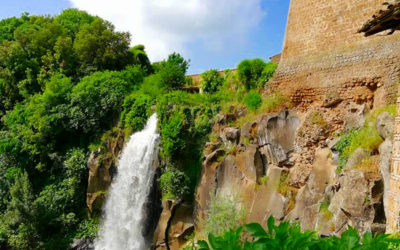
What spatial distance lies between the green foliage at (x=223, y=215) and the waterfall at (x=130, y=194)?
438cm

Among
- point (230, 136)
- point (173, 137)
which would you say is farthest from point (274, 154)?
point (173, 137)

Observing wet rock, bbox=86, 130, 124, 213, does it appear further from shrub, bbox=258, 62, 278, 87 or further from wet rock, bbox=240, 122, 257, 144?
shrub, bbox=258, 62, 278, 87

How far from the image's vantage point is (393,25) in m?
7.14

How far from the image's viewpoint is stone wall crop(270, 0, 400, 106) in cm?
1173

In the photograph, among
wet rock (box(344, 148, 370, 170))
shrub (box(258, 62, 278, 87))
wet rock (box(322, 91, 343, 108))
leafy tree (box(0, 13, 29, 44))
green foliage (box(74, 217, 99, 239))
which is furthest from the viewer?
leafy tree (box(0, 13, 29, 44))

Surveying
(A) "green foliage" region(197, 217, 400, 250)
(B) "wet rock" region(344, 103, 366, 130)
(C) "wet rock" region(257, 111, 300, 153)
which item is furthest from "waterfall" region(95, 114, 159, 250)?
(A) "green foliage" region(197, 217, 400, 250)

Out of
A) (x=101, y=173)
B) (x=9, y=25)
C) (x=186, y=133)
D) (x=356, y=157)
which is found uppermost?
(x=9, y=25)

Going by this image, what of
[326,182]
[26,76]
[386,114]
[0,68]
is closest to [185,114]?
[326,182]

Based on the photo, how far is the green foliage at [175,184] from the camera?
15672 mm

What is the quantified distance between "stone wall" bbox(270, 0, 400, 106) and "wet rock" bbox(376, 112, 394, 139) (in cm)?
224

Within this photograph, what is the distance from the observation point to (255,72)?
17219mm

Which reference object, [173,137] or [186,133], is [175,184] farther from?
[186,133]

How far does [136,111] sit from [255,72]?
6.51 m

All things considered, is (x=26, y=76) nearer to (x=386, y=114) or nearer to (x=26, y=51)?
(x=26, y=51)
